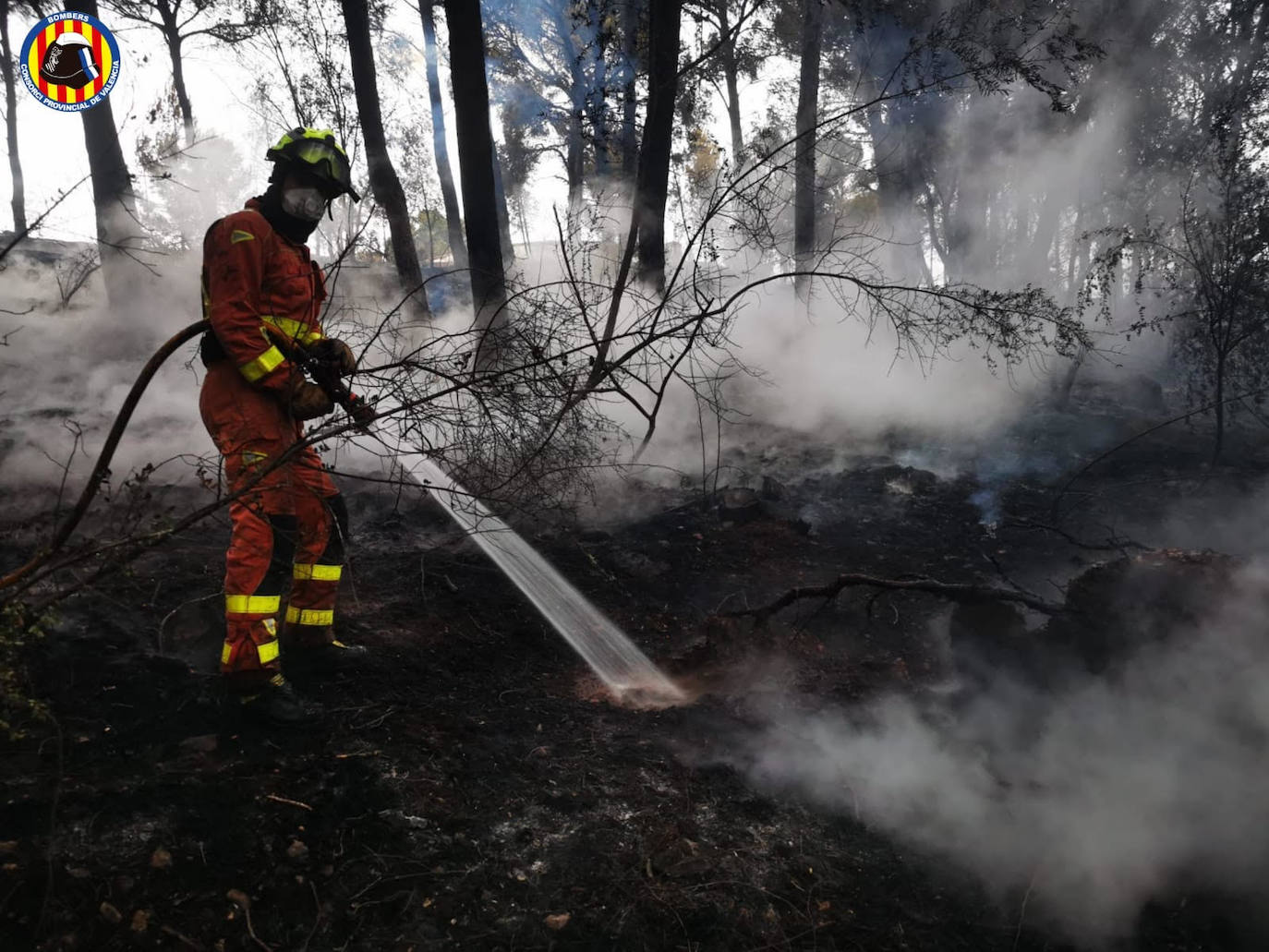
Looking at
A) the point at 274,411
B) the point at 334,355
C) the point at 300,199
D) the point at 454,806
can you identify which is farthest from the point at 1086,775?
the point at 300,199

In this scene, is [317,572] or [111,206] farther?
[111,206]

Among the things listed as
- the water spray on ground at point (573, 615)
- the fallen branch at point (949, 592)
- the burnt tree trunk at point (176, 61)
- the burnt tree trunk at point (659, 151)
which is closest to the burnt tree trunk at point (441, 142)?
the burnt tree trunk at point (176, 61)

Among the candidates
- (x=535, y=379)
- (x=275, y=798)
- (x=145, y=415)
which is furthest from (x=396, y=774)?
(x=145, y=415)

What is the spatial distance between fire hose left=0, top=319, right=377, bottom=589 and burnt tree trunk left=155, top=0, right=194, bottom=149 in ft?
38.5

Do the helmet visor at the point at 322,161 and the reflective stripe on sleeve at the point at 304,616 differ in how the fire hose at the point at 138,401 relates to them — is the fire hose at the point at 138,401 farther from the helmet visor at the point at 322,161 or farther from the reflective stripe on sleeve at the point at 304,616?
the reflective stripe on sleeve at the point at 304,616

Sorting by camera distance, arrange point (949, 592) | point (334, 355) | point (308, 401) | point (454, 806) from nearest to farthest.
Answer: point (454, 806), point (308, 401), point (334, 355), point (949, 592)

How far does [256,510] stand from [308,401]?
495 millimetres

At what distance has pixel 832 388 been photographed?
8742 mm

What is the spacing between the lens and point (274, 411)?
112 inches

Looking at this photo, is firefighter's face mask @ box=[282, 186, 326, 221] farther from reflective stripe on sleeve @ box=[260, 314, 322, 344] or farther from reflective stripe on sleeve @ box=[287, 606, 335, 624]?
reflective stripe on sleeve @ box=[287, 606, 335, 624]

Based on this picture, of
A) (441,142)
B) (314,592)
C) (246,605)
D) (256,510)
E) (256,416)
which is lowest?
(314,592)

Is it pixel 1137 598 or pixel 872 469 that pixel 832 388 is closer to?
pixel 872 469

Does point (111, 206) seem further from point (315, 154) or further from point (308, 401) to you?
point (308, 401)

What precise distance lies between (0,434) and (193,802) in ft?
17.2
